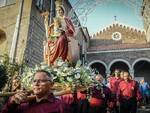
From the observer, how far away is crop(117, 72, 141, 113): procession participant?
7246mm

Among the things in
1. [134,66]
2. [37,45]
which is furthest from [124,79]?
[134,66]

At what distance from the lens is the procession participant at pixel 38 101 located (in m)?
2.46

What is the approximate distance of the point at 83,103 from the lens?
521 cm

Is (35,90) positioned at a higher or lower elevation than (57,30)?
lower

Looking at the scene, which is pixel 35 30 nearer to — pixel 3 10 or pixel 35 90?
pixel 3 10

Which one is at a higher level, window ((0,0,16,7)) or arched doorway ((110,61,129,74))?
window ((0,0,16,7))

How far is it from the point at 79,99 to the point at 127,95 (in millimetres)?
2483

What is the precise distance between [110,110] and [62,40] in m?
2.25

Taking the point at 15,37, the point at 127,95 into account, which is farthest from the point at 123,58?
the point at 127,95

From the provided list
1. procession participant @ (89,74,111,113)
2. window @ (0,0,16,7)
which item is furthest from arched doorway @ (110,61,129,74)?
procession participant @ (89,74,111,113)

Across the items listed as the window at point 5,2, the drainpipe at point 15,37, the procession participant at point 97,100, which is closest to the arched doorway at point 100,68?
the window at point 5,2

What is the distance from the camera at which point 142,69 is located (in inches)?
1104

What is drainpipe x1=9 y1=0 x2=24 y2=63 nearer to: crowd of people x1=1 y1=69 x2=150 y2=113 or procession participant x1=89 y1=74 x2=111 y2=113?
crowd of people x1=1 y1=69 x2=150 y2=113

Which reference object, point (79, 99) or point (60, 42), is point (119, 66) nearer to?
point (60, 42)
